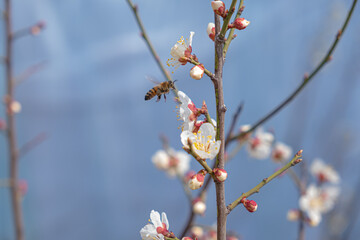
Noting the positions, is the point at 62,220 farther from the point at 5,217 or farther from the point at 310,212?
the point at 310,212

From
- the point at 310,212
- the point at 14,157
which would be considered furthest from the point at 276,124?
the point at 14,157

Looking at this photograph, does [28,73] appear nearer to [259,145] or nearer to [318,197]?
[259,145]

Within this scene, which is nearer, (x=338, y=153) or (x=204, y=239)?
(x=204, y=239)

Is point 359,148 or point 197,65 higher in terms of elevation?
point 197,65

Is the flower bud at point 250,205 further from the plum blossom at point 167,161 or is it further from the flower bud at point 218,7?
the plum blossom at point 167,161

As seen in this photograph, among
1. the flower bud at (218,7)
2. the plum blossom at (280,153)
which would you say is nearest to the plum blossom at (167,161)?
the plum blossom at (280,153)

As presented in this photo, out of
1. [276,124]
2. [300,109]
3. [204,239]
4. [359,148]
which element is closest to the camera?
[204,239]

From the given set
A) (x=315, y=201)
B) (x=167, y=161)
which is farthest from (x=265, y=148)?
(x=167, y=161)
